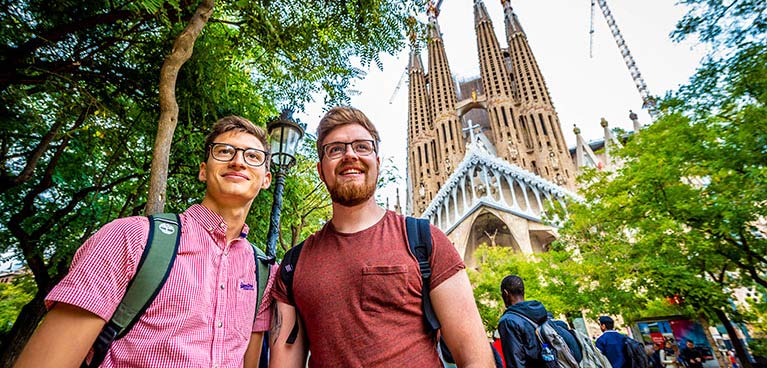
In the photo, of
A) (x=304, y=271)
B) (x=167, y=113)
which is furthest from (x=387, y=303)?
(x=167, y=113)

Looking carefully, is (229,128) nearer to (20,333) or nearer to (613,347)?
(613,347)

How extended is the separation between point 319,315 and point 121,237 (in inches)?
31.8

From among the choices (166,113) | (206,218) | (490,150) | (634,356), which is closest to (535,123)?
(490,150)

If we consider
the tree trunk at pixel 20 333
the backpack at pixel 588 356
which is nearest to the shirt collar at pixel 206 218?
the backpack at pixel 588 356

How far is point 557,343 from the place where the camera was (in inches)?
139

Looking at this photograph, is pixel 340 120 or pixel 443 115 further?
pixel 443 115

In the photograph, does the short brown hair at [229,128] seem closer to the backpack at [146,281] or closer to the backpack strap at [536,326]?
the backpack at [146,281]

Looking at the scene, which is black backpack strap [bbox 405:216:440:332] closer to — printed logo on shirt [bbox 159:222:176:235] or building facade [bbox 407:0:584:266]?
printed logo on shirt [bbox 159:222:176:235]

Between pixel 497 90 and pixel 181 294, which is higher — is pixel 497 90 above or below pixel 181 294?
above

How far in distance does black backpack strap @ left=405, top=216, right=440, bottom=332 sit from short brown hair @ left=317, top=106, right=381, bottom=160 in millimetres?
523

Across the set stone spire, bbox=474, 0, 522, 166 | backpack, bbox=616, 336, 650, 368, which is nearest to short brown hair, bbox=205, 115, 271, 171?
backpack, bbox=616, 336, 650, 368

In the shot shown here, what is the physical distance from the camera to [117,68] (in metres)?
4.86

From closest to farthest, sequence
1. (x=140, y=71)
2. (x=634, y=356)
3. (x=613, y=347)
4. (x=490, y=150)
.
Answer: (x=140, y=71)
(x=634, y=356)
(x=613, y=347)
(x=490, y=150)

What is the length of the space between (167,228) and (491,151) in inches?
1604
